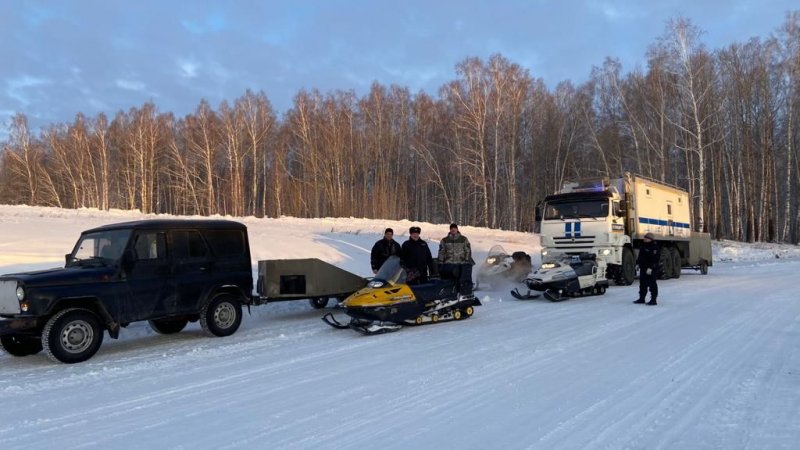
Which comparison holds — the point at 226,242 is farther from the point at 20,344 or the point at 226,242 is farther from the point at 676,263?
the point at 676,263

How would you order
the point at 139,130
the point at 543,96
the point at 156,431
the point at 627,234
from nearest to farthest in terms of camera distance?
the point at 156,431 → the point at 627,234 → the point at 543,96 → the point at 139,130

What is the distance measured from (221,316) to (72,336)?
2.31 m

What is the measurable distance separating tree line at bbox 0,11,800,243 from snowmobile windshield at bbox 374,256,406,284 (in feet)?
99.4

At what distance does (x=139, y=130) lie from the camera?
50.7m

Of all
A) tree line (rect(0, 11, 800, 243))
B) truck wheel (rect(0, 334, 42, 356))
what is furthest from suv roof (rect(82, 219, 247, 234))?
tree line (rect(0, 11, 800, 243))

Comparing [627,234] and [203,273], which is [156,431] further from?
[627,234]

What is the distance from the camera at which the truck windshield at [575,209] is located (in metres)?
16.8

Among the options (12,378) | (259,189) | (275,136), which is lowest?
(12,378)

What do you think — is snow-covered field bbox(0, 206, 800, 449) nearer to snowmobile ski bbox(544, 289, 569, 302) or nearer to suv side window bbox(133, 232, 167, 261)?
suv side window bbox(133, 232, 167, 261)

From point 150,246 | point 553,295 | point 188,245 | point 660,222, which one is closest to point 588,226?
point 553,295

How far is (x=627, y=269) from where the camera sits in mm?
17438

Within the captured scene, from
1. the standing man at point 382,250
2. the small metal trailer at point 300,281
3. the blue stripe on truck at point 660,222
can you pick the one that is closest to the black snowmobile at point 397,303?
the small metal trailer at point 300,281

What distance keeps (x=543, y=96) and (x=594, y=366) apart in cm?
4383

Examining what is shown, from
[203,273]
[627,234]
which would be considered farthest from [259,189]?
[203,273]
